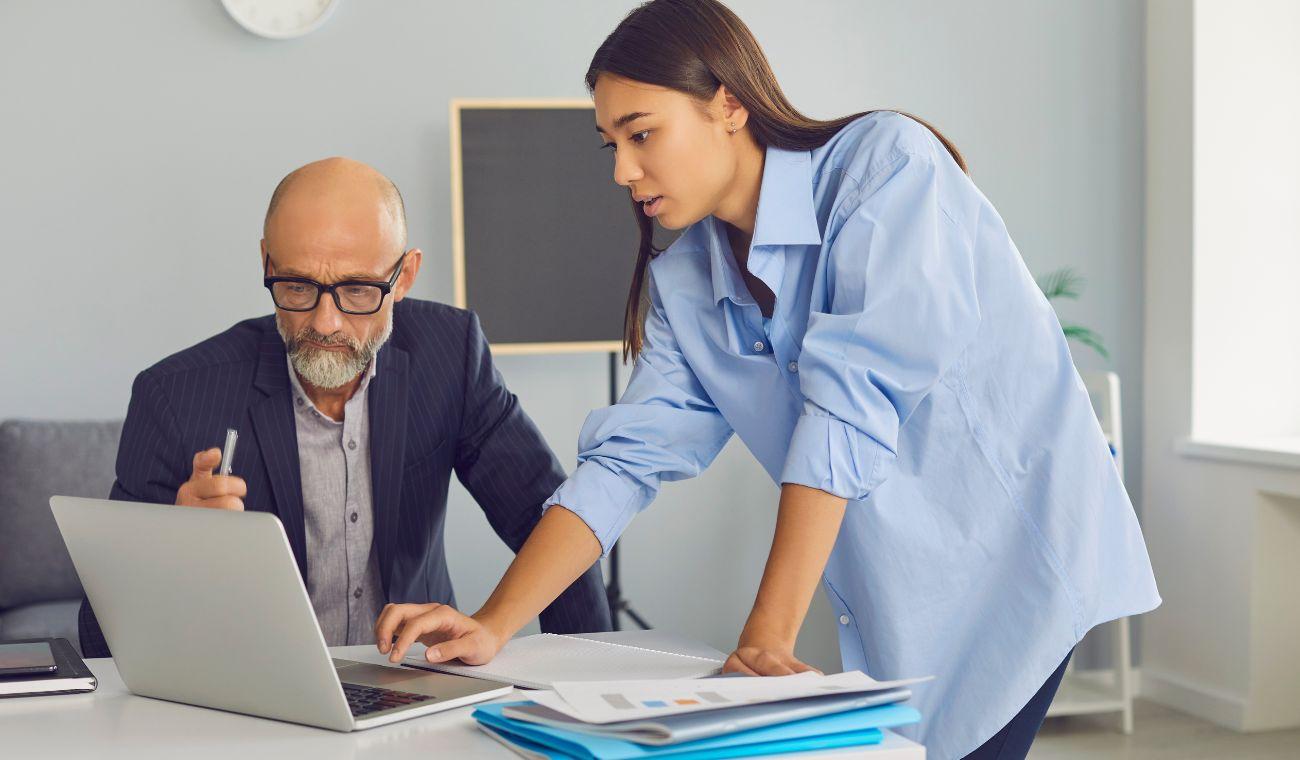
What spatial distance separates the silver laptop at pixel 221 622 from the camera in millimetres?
1002

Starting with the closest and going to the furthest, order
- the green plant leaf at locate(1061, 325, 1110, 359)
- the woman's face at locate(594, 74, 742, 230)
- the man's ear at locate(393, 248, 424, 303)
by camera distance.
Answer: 1. the woman's face at locate(594, 74, 742, 230)
2. the man's ear at locate(393, 248, 424, 303)
3. the green plant leaf at locate(1061, 325, 1110, 359)

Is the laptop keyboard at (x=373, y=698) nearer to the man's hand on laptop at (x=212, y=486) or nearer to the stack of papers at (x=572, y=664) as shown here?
the stack of papers at (x=572, y=664)

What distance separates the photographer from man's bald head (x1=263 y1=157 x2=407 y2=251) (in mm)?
1773

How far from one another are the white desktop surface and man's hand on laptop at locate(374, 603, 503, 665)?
12cm

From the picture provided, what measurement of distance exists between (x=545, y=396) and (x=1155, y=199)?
1.96 m

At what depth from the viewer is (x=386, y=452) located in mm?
1876

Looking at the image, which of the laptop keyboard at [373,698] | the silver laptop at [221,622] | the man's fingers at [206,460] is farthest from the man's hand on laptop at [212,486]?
the laptop keyboard at [373,698]

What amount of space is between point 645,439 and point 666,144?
35 centimetres

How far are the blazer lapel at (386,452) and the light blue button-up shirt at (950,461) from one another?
0.50 metres

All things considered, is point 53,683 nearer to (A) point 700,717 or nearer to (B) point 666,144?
(A) point 700,717

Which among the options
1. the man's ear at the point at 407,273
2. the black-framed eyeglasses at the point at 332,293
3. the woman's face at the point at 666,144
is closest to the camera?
the woman's face at the point at 666,144

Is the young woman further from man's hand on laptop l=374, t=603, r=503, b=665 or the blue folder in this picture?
the blue folder

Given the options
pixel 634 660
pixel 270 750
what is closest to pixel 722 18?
pixel 634 660

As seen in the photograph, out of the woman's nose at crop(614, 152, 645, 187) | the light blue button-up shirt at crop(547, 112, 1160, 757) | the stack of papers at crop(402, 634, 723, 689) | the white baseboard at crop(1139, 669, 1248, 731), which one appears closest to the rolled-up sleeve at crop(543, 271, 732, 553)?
the light blue button-up shirt at crop(547, 112, 1160, 757)
